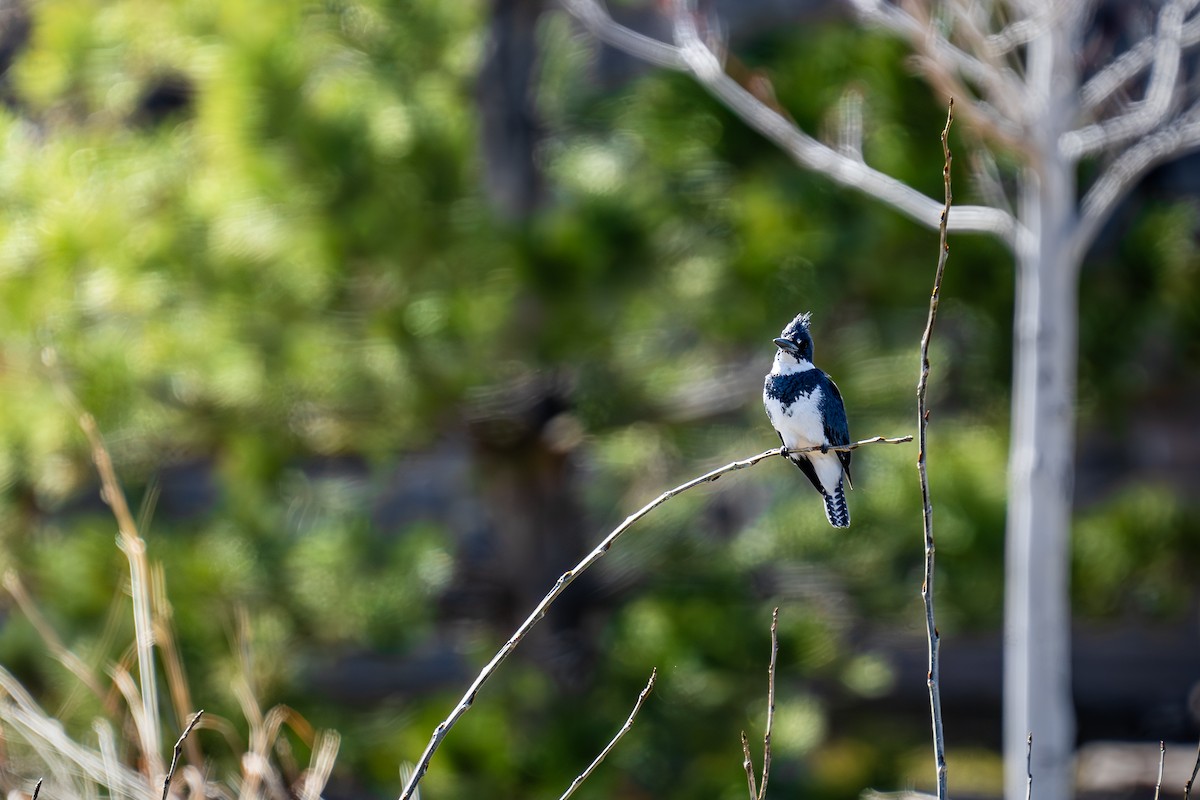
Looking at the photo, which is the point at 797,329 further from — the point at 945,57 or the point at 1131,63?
the point at 1131,63

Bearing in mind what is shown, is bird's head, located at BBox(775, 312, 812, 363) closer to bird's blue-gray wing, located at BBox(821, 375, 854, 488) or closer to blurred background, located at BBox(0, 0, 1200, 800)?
bird's blue-gray wing, located at BBox(821, 375, 854, 488)

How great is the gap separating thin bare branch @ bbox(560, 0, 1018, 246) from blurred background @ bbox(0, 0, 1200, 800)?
0.20 metres

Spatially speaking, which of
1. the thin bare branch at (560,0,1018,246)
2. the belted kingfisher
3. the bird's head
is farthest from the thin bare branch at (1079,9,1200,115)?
the bird's head

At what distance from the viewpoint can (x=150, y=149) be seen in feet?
10.9

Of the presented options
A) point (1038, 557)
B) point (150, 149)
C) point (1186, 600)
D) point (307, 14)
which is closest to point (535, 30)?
point (307, 14)

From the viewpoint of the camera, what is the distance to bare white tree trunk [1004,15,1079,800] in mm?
2566

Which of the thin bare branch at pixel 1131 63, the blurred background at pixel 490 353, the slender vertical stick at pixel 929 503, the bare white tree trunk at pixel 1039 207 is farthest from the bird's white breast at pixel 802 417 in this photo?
the thin bare branch at pixel 1131 63

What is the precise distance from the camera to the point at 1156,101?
9.00 feet

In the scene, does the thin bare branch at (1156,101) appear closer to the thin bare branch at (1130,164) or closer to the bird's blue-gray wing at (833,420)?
the thin bare branch at (1130,164)

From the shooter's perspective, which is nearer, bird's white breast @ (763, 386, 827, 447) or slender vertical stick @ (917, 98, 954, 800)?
slender vertical stick @ (917, 98, 954, 800)

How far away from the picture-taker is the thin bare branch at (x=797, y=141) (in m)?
2.64

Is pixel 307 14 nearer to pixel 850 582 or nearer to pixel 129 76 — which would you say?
pixel 129 76

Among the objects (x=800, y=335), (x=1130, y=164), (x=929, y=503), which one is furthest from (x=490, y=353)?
(x=929, y=503)

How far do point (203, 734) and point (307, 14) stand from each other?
1773 mm
